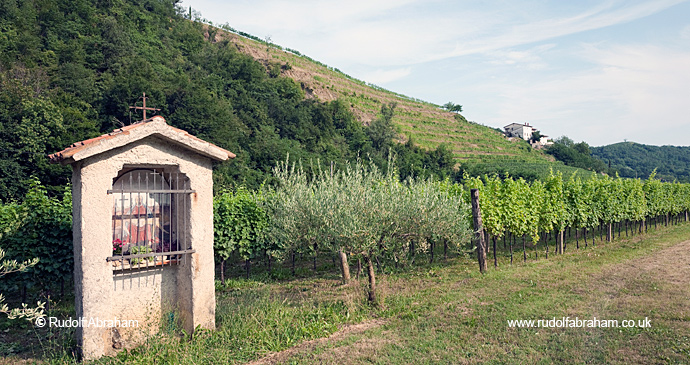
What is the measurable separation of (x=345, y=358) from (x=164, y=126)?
16.4ft

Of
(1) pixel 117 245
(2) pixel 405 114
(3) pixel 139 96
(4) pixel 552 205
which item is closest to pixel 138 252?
(1) pixel 117 245

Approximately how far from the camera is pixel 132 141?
6766 millimetres

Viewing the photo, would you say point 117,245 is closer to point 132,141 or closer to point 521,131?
point 132,141

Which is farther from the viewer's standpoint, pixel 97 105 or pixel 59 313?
pixel 97 105

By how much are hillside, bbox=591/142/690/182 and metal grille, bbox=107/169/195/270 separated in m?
114

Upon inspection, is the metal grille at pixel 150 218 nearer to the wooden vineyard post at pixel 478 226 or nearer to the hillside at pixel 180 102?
the hillside at pixel 180 102

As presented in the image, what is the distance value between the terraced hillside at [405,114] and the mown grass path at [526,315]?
58922mm

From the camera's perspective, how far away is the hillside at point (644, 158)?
105750 millimetres

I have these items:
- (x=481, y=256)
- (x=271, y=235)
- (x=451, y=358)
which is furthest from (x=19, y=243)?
(x=481, y=256)

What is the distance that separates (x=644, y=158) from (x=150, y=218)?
507 ft

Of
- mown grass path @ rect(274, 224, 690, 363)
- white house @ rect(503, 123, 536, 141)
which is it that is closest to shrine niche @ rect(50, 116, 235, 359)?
mown grass path @ rect(274, 224, 690, 363)

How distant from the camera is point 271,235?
41.3 feet

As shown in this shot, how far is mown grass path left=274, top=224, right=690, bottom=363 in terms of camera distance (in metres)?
6.45

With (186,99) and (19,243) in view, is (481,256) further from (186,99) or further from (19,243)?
(186,99)
